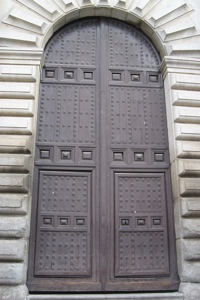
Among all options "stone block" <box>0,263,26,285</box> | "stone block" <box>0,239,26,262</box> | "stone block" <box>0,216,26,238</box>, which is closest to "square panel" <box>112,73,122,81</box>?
"stone block" <box>0,216,26,238</box>

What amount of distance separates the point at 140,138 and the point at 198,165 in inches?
39.7

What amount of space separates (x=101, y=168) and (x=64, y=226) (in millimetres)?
1048

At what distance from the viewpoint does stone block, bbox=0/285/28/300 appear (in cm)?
471

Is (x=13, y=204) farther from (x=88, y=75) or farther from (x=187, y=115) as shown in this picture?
(x=187, y=115)

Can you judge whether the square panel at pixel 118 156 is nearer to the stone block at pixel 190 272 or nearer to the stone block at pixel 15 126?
the stone block at pixel 15 126

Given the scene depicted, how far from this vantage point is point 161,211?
5.53 metres

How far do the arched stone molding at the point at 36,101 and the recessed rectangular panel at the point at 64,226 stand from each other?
0.31m

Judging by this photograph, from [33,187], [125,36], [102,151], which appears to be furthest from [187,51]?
[33,187]

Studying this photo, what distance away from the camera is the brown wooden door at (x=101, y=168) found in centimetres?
520

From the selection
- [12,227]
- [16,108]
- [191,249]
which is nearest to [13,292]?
[12,227]

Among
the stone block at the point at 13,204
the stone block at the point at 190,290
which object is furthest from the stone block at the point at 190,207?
the stone block at the point at 13,204

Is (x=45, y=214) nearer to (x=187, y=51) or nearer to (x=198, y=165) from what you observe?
(x=198, y=165)

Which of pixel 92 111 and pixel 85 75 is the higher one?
pixel 85 75

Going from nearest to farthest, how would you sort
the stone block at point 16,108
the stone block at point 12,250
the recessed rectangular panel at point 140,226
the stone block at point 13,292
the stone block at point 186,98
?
the stone block at point 13,292 < the stone block at point 12,250 < the recessed rectangular panel at point 140,226 < the stone block at point 16,108 < the stone block at point 186,98
